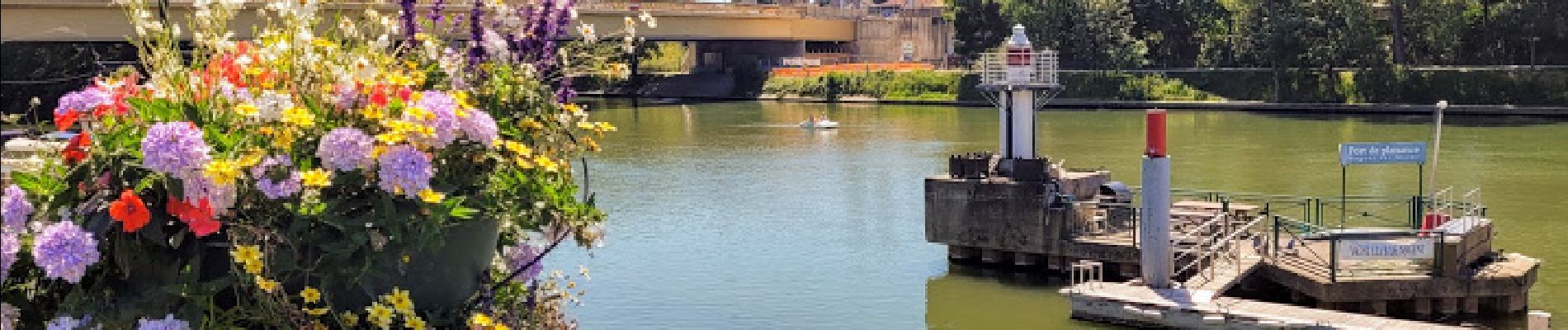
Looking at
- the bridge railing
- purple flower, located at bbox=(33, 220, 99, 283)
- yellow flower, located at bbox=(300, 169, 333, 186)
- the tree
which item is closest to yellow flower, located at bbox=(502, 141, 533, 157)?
yellow flower, located at bbox=(300, 169, 333, 186)

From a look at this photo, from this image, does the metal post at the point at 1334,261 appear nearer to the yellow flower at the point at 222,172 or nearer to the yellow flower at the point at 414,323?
the yellow flower at the point at 414,323

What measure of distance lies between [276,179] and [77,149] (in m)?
0.55

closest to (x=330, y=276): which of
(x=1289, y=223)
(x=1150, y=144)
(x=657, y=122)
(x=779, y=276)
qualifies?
(x=1150, y=144)

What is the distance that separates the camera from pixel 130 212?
13.9 ft

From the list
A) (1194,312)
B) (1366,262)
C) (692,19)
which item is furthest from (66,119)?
(692,19)

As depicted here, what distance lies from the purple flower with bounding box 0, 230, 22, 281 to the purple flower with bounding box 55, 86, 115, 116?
51cm

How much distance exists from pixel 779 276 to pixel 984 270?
11.3 feet

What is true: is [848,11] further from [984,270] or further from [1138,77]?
[984,270]

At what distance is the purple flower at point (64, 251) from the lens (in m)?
4.20

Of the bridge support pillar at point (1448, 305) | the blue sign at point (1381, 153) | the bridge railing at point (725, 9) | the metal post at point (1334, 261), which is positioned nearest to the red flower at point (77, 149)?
the metal post at point (1334, 261)

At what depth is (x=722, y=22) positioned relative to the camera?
90.4m

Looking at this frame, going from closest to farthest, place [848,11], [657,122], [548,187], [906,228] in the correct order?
[548,187], [906,228], [657,122], [848,11]

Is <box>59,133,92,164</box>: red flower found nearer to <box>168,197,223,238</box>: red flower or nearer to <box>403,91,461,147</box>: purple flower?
<box>168,197,223,238</box>: red flower

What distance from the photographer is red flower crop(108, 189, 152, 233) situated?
423cm
